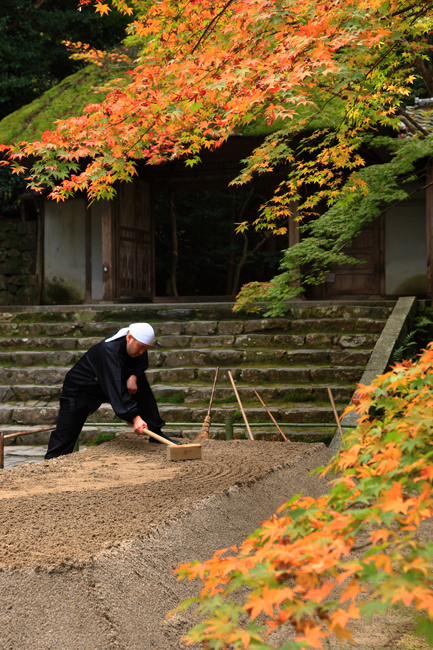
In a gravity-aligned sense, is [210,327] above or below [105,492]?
above

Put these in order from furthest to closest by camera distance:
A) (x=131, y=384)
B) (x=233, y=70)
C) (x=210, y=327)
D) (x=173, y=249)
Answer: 1. (x=173, y=249)
2. (x=210, y=327)
3. (x=131, y=384)
4. (x=233, y=70)

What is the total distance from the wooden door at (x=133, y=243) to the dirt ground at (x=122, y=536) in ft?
21.4

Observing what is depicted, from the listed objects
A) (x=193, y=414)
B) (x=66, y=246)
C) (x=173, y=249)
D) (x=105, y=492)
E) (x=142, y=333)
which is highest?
(x=173, y=249)

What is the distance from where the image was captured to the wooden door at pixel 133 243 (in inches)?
410

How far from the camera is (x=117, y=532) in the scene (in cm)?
254

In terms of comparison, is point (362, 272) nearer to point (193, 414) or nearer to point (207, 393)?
point (207, 393)

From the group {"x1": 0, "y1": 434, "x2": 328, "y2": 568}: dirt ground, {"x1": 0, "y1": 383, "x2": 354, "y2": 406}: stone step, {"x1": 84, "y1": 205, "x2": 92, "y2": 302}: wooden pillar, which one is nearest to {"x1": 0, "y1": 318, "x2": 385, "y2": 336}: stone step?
{"x1": 0, "y1": 383, "x2": 354, "y2": 406}: stone step

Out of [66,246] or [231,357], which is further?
[66,246]

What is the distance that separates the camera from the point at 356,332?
7.65m

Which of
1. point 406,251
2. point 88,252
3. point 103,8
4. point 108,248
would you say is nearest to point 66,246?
point 88,252

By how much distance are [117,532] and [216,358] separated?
503 cm

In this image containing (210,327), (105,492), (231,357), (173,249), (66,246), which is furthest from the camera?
(173,249)

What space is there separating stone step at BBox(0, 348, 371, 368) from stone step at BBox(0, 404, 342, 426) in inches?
36.0

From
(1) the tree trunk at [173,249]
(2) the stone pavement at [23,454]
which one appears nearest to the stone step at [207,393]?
(2) the stone pavement at [23,454]
